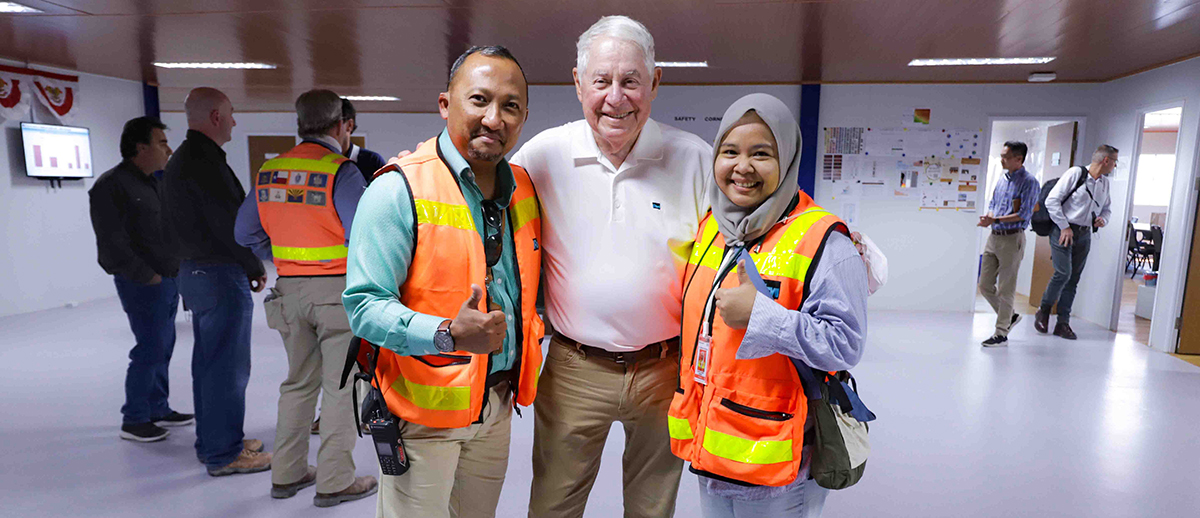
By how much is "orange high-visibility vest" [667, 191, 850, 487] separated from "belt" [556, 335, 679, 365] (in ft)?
0.99

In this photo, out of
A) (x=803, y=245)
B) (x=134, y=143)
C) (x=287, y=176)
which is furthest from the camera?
(x=134, y=143)

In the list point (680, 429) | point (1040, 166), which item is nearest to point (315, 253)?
point (680, 429)

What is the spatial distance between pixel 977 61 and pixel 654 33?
3071 mm

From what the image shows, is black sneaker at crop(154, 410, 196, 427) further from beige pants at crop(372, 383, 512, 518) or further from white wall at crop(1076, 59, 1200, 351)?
white wall at crop(1076, 59, 1200, 351)

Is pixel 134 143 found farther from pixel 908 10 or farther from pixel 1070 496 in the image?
pixel 1070 496

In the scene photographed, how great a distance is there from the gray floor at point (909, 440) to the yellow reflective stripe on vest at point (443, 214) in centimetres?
170

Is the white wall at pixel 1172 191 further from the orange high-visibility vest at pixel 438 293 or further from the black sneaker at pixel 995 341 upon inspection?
the orange high-visibility vest at pixel 438 293

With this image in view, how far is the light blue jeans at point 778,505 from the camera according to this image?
4.57 feet

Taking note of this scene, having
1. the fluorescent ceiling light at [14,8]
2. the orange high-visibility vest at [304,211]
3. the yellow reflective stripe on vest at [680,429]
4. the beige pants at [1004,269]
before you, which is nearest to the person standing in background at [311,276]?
the orange high-visibility vest at [304,211]

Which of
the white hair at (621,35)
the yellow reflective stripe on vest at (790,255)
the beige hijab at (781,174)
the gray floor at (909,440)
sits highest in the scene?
the white hair at (621,35)

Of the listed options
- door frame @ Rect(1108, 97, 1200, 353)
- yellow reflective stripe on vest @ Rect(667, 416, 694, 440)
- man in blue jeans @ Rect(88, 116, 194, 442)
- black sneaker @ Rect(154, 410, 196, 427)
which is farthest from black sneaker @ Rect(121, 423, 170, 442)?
door frame @ Rect(1108, 97, 1200, 353)

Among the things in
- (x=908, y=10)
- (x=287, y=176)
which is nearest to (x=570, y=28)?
(x=908, y=10)

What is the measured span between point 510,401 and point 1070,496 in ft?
9.07

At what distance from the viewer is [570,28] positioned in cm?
440
